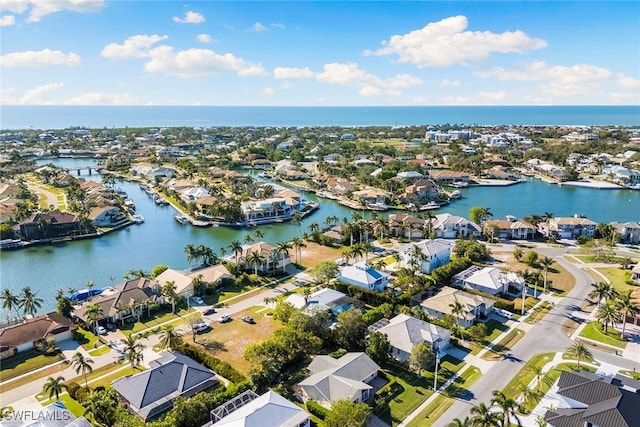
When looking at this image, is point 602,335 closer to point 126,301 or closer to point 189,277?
point 189,277

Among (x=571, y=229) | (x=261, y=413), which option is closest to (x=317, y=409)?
(x=261, y=413)

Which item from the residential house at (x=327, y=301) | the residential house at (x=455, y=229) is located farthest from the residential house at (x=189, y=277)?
the residential house at (x=455, y=229)

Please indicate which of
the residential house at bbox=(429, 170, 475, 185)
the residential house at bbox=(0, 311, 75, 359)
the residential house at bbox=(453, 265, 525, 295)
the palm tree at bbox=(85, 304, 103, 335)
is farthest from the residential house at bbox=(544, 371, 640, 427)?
the residential house at bbox=(429, 170, 475, 185)

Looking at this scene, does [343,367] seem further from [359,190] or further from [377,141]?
[377,141]

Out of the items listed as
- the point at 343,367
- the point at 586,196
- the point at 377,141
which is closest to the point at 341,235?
the point at 343,367

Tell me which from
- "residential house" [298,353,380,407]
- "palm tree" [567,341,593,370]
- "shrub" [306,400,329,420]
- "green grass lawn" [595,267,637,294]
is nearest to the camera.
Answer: "shrub" [306,400,329,420]

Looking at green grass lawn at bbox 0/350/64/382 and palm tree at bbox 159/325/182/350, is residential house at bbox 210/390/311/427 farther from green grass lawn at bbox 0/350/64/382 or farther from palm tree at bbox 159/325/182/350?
green grass lawn at bbox 0/350/64/382
